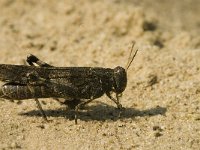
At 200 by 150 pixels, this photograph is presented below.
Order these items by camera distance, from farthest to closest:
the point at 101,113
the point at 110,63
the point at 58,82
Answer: the point at 110,63 → the point at 101,113 → the point at 58,82

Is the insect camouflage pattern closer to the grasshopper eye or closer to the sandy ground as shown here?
the grasshopper eye

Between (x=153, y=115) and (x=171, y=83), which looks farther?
(x=171, y=83)

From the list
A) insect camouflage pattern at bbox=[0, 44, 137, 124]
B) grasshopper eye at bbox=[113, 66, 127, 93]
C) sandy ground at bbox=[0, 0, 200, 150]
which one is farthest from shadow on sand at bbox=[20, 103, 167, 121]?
grasshopper eye at bbox=[113, 66, 127, 93]

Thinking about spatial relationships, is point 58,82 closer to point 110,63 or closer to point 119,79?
point 119,79

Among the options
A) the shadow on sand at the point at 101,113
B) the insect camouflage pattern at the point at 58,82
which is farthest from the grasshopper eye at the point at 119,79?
the shadow on sand at the point at 101,113

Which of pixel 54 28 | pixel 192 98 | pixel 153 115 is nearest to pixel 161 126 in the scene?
pixel 153 115

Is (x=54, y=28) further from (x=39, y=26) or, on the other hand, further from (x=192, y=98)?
(x=192, y=98)

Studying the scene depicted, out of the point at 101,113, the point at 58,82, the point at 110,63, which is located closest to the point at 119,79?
the point at 101,113
